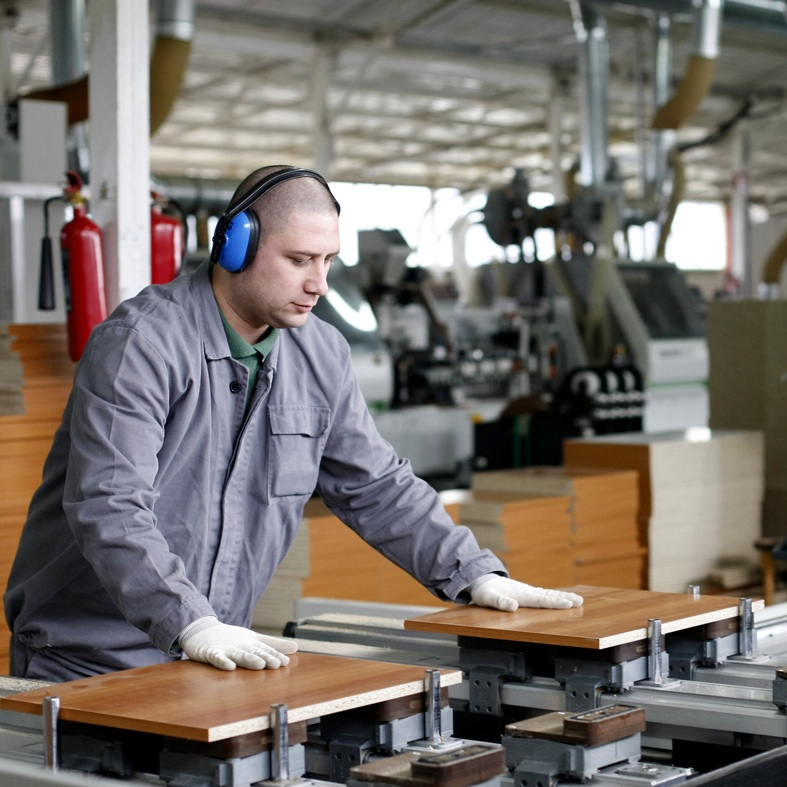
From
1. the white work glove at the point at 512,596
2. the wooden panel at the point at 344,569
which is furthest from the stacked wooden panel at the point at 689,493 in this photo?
the white work glove at the point at 512,596

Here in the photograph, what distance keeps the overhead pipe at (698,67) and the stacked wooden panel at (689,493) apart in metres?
3.72

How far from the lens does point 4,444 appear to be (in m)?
3.32

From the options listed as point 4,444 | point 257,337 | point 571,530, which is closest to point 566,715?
point 257,337

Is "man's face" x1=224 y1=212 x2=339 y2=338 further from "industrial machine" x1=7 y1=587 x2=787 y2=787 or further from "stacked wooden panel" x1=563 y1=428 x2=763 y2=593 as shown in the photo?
"stacked wooden panel" x1=563 y1=428 x2=763 y2=593

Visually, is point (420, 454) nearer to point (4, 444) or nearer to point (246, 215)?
point (4, 444)

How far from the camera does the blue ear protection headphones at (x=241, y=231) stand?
6.29ft

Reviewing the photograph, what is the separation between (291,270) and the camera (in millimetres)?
1946

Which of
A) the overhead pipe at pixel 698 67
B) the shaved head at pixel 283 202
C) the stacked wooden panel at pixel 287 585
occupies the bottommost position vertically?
the stacked wooden panel at pixel 287 585

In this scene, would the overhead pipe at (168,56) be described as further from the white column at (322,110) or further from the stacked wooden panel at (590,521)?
the white column at (322,110)

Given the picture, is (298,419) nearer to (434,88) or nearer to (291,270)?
(291,270)

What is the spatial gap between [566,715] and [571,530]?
3.25m

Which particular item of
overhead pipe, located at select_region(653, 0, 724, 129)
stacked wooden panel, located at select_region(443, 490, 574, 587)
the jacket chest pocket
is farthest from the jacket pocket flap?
overhead pipe, located at select_region(653, 0, 724, 129)

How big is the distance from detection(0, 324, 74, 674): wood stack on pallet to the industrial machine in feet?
4.54

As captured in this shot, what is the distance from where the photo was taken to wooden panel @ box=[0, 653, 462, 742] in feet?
4.63
